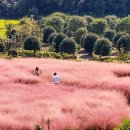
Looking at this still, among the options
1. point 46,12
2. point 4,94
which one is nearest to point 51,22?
point 46,12

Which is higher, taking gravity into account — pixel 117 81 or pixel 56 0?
pixel 56 0

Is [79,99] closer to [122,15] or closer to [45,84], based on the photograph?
[45,84]

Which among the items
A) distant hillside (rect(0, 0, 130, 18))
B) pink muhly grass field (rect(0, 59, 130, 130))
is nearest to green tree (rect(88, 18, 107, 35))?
distant hillside (rect(0, 0, 130, 18))

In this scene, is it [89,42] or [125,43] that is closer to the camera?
[125,43]

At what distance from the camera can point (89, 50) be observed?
5878 centimetres

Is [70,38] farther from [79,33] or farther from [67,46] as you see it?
[79,33]

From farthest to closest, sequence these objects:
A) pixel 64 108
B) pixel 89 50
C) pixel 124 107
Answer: pixel 89 50 → pixel 124 107 → pixel 64 108

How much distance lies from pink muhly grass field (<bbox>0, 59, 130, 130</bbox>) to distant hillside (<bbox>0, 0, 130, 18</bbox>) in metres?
79.7

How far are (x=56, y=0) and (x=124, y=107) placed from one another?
9202 cm

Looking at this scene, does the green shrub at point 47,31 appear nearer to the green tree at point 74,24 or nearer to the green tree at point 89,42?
the green tree at point 74,24

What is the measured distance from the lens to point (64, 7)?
361 ft

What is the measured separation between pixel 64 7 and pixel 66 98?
92143 mm

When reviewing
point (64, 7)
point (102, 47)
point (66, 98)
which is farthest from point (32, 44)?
point (64, 7)

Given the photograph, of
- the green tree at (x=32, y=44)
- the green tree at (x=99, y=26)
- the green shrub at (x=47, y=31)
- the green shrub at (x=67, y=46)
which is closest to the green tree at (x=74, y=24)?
the green tree at (x=99, y=26)
